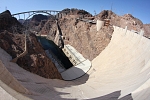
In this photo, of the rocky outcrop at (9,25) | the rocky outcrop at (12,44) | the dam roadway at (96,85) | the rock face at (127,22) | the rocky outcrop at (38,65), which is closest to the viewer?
the dam roadway at (96,85)

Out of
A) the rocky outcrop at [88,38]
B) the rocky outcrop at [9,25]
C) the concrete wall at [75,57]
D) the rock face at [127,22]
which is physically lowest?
the concrete wall at [75,57]

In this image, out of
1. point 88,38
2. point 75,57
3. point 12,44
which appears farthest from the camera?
point 75,57

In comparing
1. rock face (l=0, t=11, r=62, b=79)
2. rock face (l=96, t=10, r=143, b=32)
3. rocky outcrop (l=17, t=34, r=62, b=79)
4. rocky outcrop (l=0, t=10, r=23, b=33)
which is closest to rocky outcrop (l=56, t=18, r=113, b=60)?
rock face (l=96, t=10, r=143, b=32)

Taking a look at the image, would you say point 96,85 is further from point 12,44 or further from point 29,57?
point 12,44

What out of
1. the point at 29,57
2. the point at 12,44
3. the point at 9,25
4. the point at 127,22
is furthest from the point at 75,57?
the point at 29,57

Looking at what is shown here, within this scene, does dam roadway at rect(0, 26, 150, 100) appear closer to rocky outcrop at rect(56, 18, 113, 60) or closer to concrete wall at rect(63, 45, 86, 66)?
rocky outcrop at rect(56, 18, 113, 60)

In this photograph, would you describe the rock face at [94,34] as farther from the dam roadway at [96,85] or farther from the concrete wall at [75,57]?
the dam roadway at [96,85]

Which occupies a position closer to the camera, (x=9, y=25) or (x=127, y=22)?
(x=9, y=25)

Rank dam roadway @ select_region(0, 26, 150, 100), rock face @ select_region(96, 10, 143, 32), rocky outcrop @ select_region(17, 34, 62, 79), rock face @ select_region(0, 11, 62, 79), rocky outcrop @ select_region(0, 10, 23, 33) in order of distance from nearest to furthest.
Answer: dam roadway @ select_region(0, 26, 150, 100)
rocky outcrop @ select_region(17, 34, 62, 79)
rock face @ select_region(0, 11, 62, 79)
rocky outcrop @ select_region(0, 10, 23, 33)
rock face @ select_region(96, 10, 143, 32)

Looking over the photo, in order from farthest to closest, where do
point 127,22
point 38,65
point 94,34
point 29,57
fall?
point 94,34
point 127,22
point 29,57
point 38,65

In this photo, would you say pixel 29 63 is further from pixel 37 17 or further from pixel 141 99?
pixel 37 17

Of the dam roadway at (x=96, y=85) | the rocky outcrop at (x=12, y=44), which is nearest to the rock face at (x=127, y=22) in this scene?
the dam roadway at (x=96, y=85)

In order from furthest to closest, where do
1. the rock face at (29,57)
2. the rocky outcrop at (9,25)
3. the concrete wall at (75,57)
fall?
the concrete wall at (75,57), the rocky outcrop at (9,25), the rock face at (29,57)
